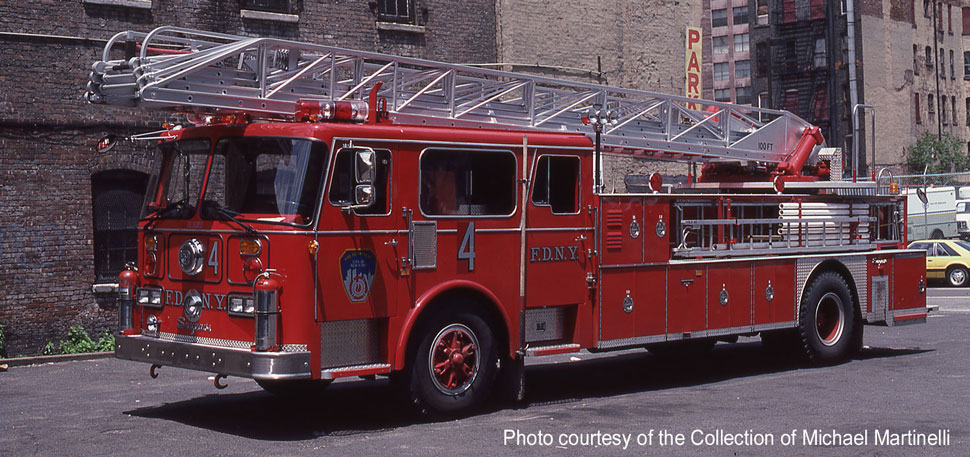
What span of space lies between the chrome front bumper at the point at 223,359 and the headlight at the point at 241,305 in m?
0.30

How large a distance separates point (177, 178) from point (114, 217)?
25.2 feet

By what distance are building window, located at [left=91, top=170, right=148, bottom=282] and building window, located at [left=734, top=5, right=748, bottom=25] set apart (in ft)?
234

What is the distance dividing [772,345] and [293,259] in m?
7.48

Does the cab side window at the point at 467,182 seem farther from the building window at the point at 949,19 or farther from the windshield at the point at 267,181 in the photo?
the building window at the point at 949,19

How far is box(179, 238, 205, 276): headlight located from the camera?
9396 mm

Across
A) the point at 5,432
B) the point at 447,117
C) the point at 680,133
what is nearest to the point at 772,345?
the point at 680,133

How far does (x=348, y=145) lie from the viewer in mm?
9289

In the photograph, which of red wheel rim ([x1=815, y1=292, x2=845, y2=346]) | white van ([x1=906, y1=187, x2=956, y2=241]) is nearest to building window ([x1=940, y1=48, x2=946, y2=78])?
white van ([x1=906, y1=187, x2=956, y2=241])

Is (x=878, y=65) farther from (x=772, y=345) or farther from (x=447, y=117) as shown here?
(x=447, y=117)

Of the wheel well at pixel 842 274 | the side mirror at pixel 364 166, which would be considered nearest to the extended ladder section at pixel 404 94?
the side mirror at pixel 364 166

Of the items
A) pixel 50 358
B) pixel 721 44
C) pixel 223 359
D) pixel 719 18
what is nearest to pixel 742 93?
pixel 721 44

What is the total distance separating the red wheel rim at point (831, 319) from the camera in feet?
46.0

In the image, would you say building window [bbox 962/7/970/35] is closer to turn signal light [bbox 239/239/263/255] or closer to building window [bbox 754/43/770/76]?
building window [bbox 754/43/770/76]

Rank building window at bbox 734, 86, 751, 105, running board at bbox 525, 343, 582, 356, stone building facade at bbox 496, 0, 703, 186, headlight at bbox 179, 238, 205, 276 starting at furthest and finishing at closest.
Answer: building window at bbox 734, 86, 751, 105 < stone building facade at bbox 496, 0, 703, 186 < running board at bbox 525, 343, 582, 356 < headlight at bbox 179, 238, 205, 276
